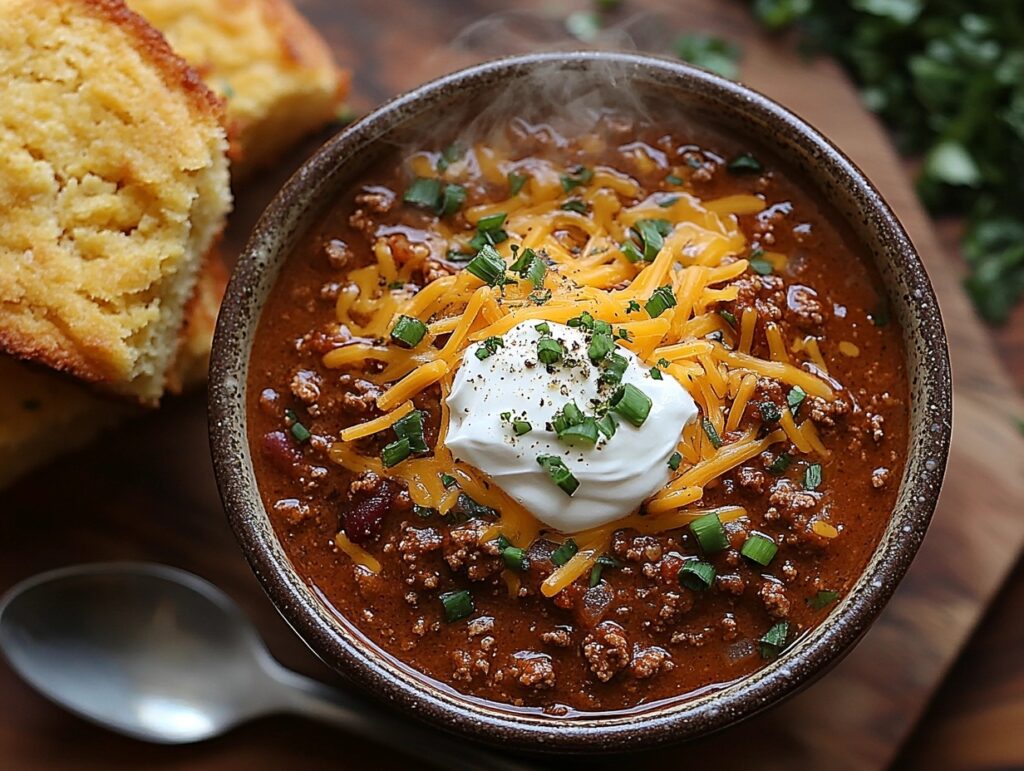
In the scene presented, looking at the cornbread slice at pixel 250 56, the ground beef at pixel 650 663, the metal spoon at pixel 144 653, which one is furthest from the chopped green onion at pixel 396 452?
the cornbread slice at pixel 250 56

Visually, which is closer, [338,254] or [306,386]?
[306,386]

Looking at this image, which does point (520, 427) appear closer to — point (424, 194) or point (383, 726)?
point (424, 194)

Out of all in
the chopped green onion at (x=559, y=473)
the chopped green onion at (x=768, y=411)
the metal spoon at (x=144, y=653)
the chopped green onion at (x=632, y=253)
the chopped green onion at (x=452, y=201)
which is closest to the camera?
the chopped green onion at (x=559, y=473)

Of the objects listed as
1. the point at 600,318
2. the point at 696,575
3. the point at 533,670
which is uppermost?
the point at 600,318


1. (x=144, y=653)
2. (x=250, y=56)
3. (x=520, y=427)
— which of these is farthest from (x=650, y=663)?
(x=250, y=56)

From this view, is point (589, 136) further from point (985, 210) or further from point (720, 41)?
point (985, 210)

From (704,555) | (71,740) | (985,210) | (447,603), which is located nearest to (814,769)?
(704,555)

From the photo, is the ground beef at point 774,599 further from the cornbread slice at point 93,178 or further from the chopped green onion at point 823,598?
the cornbread slice at point 93,178
